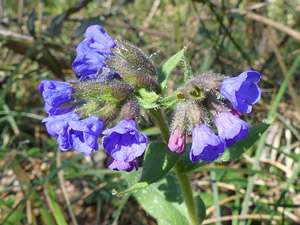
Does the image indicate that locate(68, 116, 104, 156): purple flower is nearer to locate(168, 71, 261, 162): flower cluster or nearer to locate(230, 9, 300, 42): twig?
locate(168, 71, 261, 162): flower cluster

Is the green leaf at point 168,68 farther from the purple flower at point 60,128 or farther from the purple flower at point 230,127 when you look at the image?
the purple flower at point 60,128

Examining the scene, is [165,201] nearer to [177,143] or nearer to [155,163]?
[155,163]

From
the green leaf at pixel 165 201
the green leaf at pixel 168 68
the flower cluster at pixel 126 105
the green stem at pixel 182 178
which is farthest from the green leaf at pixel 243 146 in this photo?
the green leaf at pixel 168 68

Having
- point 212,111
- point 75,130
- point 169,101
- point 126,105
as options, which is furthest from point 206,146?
point 75,130

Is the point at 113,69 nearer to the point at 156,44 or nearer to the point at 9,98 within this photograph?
the point at 156,44

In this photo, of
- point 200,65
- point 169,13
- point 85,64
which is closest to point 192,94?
point 85,64

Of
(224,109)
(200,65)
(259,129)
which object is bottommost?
(200,65)
